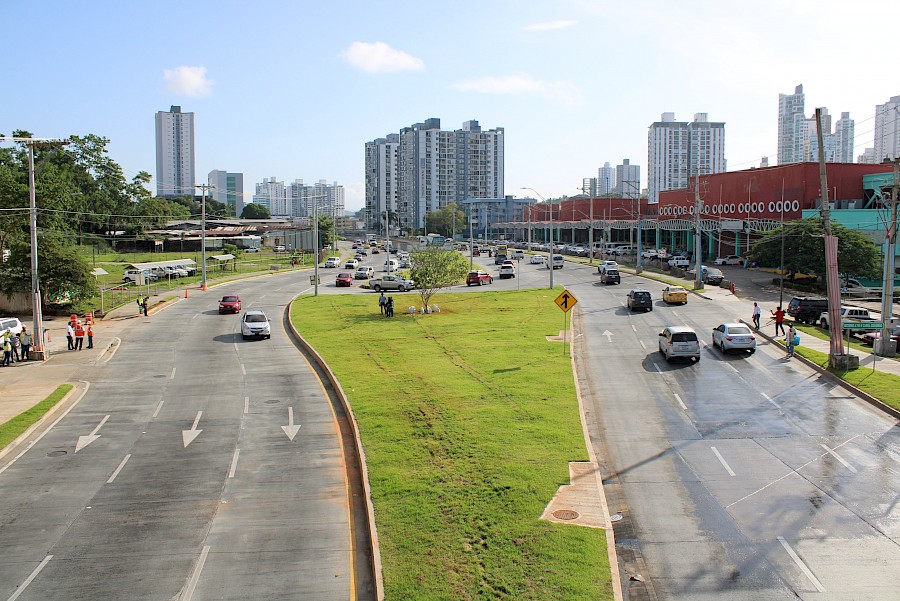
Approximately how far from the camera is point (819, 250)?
65938mm

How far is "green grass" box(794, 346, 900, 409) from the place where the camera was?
84.3 feet

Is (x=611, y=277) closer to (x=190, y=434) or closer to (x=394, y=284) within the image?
(x=394, y=284)

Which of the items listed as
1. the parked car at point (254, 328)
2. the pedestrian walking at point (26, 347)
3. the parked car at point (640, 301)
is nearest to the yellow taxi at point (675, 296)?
the parked car at point (640, 301)

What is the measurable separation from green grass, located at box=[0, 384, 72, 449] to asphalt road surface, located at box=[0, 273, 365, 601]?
77 centimetres

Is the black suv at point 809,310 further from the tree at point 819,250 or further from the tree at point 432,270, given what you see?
the tree at point 432,270

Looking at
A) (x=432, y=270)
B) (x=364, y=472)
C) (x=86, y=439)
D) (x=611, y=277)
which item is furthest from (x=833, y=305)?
(x=611, y=277)

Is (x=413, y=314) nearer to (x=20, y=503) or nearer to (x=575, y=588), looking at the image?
(x=20, y=503)

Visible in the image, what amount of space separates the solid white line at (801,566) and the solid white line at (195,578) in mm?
10177

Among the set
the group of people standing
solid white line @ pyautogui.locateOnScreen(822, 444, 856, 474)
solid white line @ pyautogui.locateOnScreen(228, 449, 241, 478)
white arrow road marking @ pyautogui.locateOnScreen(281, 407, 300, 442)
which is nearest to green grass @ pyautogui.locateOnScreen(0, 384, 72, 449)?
solid white line @ pyautogui.locateOnScreen(228, 449, 241, 478)

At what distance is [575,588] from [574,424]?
9584 mm

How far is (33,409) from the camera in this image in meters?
24.9

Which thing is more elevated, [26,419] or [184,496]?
[26,419]

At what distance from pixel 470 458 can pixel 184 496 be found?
21.3ft

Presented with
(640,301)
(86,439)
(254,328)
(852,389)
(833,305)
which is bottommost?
(86,439)
